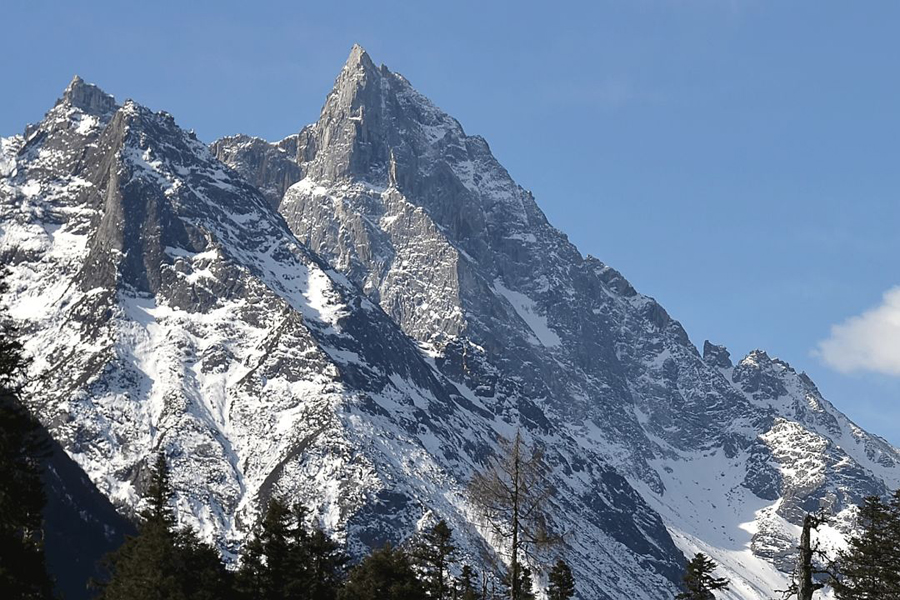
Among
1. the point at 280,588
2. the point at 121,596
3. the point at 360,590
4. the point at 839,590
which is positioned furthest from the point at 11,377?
the point at 839,590

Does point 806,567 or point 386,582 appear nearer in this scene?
point 806,567

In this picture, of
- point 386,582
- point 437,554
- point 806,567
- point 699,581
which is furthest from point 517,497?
point 699,581

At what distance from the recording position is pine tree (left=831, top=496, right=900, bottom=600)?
72875mm

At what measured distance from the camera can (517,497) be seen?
2007 inches

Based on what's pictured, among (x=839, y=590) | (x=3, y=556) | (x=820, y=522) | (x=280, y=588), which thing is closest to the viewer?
(x=820, y=522)

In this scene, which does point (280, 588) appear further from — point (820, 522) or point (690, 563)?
point (820, 522)

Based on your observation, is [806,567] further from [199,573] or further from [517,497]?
[199,573]

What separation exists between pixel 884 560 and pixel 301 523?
31.6 metres

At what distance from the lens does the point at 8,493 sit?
177ft

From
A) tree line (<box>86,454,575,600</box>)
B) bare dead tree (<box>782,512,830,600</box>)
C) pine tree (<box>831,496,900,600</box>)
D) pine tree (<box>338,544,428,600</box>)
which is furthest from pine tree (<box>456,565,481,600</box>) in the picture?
bare dead tree (<box>782,512,830,600</box>)

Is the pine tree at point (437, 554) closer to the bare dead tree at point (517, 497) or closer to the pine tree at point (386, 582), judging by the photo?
the pine tree at point (386, 582)

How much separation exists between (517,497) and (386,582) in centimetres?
3303

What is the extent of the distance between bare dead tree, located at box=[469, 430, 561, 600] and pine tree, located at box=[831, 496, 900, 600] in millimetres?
25567

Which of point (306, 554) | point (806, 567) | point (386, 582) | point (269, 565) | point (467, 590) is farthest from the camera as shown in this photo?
point (467, 590)
